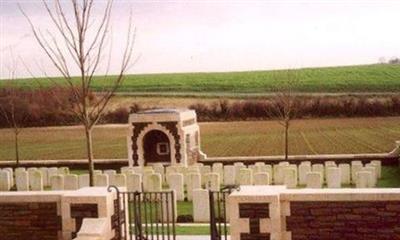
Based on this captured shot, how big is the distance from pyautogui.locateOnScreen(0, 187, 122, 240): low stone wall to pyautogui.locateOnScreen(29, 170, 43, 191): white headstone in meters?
10.6

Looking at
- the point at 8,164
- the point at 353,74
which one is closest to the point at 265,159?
the point at 8,164

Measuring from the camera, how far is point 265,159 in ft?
80.7

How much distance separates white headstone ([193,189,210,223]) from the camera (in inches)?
583

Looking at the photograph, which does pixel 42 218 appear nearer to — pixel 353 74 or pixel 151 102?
pixel 151 102

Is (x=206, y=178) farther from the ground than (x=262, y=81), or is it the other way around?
(x=262, y=81)

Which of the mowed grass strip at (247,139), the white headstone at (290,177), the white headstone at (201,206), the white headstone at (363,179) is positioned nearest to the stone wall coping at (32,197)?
the white headstone at (201,206)

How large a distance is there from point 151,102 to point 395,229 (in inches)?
2232

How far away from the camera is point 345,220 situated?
9219mm

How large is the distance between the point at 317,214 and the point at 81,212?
3526 mm

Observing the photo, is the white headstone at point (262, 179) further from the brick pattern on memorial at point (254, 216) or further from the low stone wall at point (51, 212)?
the brick pattern on memorial at point (254, 216)

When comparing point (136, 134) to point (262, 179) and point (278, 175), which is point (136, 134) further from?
point (262, 179)

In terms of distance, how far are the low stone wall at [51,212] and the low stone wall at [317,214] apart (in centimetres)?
201

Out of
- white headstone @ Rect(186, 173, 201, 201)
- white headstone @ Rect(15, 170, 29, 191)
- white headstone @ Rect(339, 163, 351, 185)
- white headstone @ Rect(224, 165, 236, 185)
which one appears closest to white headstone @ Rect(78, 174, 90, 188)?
white headstone @ Rect(186, 173, 201, 201)

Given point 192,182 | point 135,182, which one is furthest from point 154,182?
point 192,182
